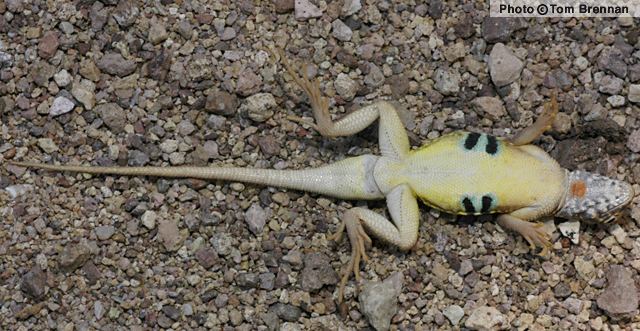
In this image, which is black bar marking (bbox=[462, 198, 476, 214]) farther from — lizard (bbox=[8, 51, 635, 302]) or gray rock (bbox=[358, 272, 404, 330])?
gray rock (bbox=[358, 272, 404, 330])

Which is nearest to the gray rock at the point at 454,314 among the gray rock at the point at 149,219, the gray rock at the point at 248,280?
the gray rock at the point at 248,280

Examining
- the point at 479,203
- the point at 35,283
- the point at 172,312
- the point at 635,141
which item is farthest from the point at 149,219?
the point at 635,141

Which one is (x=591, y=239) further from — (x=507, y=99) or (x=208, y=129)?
(x=208, y=129)

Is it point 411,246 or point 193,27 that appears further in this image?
point 193,27

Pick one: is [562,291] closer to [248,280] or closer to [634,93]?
[634,93]

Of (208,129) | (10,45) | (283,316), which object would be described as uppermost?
(10,45)

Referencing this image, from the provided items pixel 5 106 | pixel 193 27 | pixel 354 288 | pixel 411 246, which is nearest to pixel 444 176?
pixel 411 246
